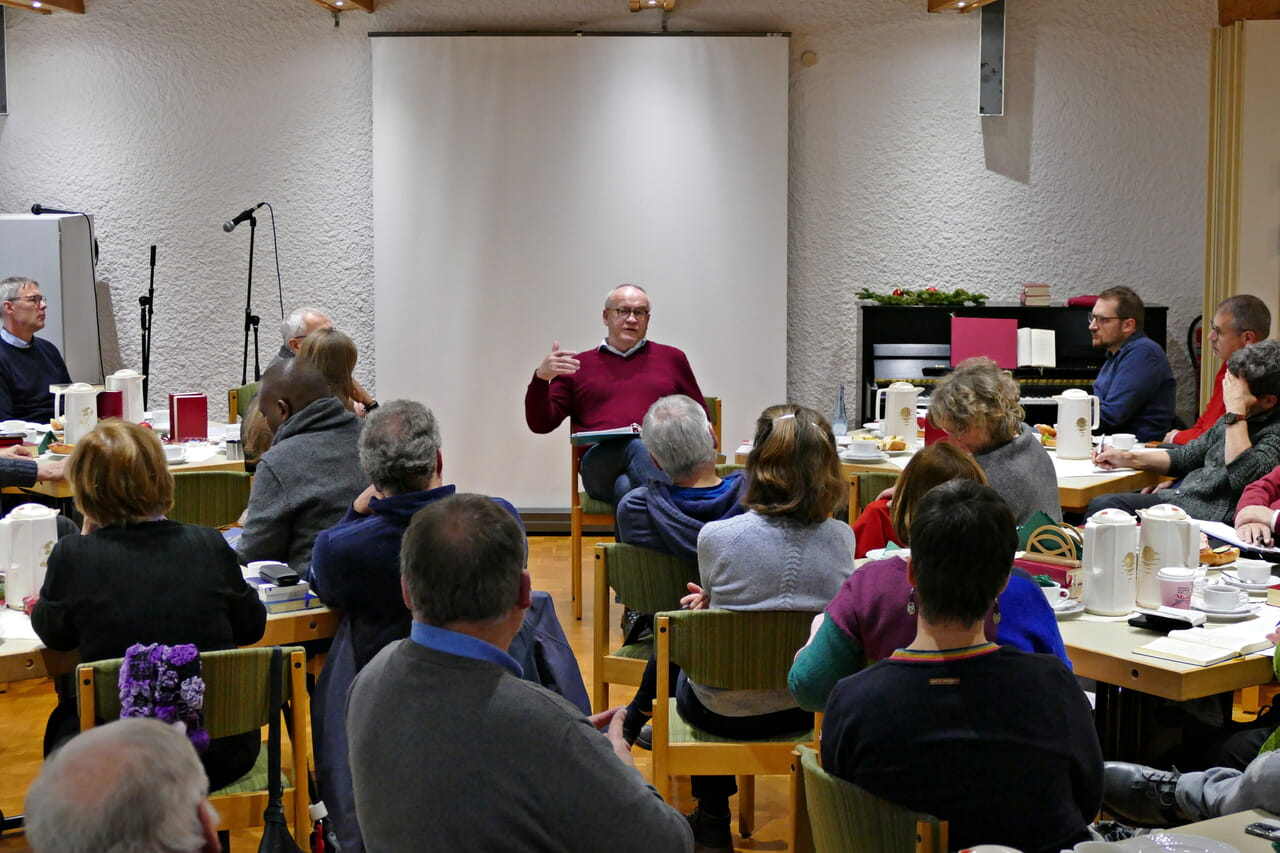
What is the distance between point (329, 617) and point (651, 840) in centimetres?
159

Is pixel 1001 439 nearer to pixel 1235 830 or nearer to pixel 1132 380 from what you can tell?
pixel 1235 830

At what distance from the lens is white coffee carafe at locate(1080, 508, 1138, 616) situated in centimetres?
304

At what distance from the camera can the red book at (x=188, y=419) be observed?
5.41m

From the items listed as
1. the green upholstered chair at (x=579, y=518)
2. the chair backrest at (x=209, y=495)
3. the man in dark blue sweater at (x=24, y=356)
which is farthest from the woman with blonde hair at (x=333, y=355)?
the man in dark blue sweater at (x=24, y=356)

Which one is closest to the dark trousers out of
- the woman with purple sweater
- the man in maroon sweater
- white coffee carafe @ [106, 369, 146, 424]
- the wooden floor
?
the man in maroon sweater

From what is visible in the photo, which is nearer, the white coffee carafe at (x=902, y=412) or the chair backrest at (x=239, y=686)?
the chair backrest at (x=239, y=686)

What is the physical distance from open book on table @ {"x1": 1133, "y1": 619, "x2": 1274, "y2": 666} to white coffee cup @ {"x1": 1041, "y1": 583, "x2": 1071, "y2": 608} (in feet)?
0.83

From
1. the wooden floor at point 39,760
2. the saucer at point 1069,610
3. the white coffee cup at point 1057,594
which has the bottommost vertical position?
the wooden floor at point 39,760

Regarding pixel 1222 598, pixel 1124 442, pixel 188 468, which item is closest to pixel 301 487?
pixel 188 468

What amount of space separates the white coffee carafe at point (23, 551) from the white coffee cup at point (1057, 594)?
91.6 inches

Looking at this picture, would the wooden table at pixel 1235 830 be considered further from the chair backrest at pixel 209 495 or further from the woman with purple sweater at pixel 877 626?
the chair backrest at pixel 209 495

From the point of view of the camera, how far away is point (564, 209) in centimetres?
738

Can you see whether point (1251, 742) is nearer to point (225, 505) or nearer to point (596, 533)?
point (225, 505)

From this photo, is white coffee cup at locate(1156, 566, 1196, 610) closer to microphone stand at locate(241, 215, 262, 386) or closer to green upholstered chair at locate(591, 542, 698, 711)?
green upholstered chair at locate(591, 542, 698, 711)
